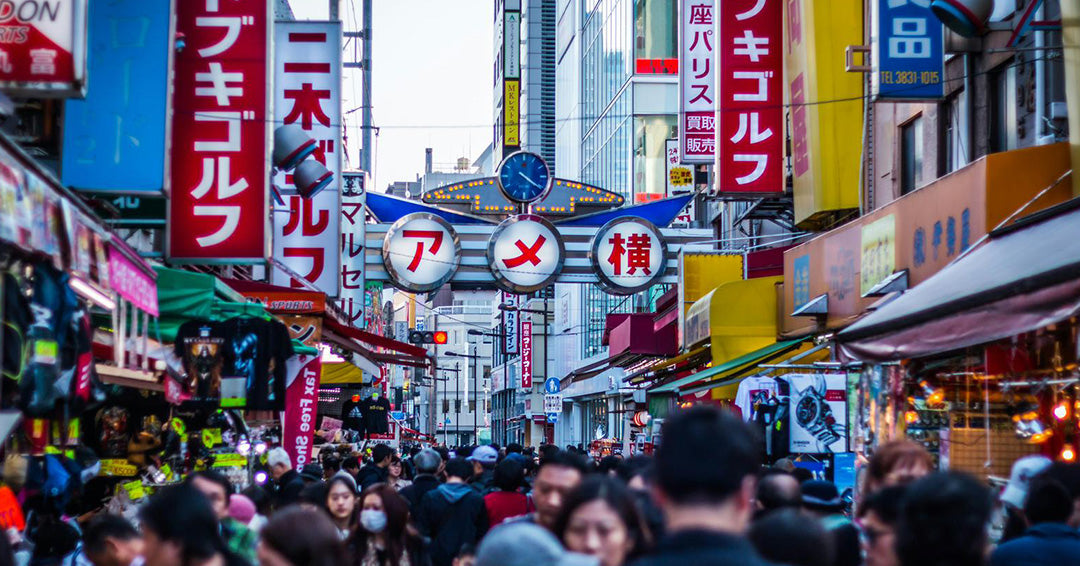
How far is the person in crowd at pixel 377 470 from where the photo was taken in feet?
50.3

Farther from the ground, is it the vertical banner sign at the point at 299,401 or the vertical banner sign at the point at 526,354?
the vertical banner sign at the point at 526,354

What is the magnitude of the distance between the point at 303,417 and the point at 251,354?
6.34 metres

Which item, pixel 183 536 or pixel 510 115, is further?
pixel 510 115

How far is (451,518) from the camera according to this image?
11031mm

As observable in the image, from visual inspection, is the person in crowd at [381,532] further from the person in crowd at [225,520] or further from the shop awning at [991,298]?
the shop awning at [991,298]

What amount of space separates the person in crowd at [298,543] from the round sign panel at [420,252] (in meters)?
23.3

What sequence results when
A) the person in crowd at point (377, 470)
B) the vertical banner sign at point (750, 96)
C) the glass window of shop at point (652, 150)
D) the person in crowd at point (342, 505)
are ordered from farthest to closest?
the glass window of shop at point (652, 150) → the vertical banner sign at point (750, 96) → the person in crowd at point (377, 470) → the person in crowd at point (342, 505)

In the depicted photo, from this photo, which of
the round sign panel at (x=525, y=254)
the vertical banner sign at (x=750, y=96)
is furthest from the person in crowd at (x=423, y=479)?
the round sign panel at (x=525, y=254)

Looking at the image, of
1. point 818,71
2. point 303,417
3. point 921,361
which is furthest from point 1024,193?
point 303,417

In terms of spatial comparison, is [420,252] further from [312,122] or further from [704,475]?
[704,475]

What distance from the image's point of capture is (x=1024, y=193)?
1353 centimetres

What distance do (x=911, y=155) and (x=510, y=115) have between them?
56.3 meters

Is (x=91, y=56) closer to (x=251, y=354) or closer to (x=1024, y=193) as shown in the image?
(x=251, y=354)

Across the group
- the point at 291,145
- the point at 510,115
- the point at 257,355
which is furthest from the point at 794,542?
the point at 510,115
